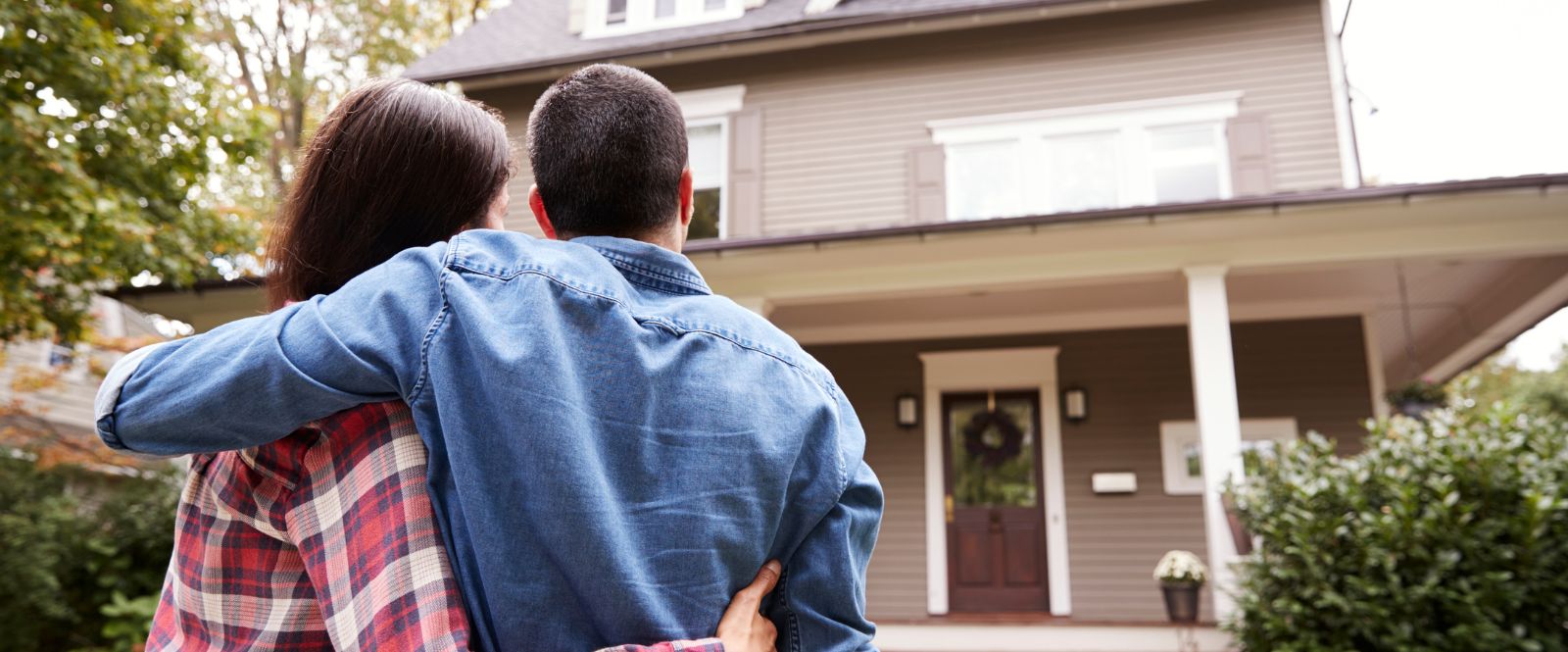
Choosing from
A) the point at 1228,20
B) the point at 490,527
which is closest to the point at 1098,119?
the point at 1228,20

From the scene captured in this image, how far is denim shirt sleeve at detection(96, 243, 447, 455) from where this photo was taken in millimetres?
869

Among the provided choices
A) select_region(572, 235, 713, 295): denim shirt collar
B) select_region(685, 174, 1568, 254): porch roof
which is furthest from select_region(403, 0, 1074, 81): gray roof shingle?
select_region(572, 235, 713, 295): denim shirt collar

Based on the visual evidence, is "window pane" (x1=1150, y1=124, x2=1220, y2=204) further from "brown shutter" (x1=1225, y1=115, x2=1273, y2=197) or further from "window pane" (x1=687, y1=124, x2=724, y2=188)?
"window pane" (x1=687, y1=124, x2=724, y2=188)

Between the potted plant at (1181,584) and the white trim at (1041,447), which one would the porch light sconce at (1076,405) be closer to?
the white trim at (1041,447)

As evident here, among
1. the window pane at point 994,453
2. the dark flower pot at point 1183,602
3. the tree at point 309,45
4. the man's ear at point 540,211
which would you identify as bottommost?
the dark flower pot at point 1183,602

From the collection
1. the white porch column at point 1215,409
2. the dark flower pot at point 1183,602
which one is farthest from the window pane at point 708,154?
the dark flower pot at point 1183,602

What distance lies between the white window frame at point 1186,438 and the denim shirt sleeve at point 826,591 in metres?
8.00

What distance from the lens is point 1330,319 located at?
8430mm

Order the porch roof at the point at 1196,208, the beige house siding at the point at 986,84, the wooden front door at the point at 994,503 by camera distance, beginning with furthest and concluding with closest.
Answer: the wooden front door at the point at 994,503 → the beige house siding at the point at 986,84 → the porch roof at the point at 1196,208

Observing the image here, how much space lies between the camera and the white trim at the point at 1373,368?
Answer: 8172 mm

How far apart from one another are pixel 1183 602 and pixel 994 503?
225 cm

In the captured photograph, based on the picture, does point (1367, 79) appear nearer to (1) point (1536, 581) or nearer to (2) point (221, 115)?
(1) point (1536, 581)

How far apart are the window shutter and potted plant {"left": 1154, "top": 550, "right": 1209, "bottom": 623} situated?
7.46 meters

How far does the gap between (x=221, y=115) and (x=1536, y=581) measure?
8.47m
